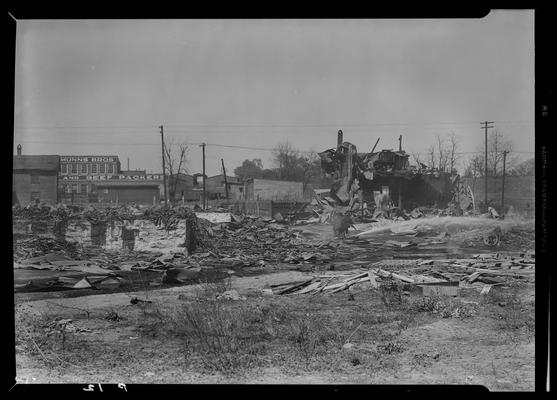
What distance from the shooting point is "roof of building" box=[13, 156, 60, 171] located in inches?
193

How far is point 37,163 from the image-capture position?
498cm

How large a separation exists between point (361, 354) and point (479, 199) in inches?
87.8

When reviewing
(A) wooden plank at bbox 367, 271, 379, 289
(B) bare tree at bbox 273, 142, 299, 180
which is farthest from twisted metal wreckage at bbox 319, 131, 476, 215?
(A) wooden plank at bbox 367, 271, 379, 289

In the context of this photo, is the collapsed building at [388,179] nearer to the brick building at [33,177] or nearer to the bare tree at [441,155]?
the bare tree at [441,155]

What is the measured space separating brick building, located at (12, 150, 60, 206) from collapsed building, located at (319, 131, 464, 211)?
2886mm

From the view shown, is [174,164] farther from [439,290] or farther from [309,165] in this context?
[439,290]

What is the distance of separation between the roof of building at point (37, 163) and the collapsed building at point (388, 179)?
285 cm

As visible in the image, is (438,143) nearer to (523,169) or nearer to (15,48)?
(523,169)

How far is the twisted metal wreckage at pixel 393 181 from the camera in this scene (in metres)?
5.38

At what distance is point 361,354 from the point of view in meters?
4.95

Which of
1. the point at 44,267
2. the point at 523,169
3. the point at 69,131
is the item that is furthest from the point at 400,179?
the point at 44,267

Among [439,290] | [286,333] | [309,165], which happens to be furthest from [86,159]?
[439,290]
